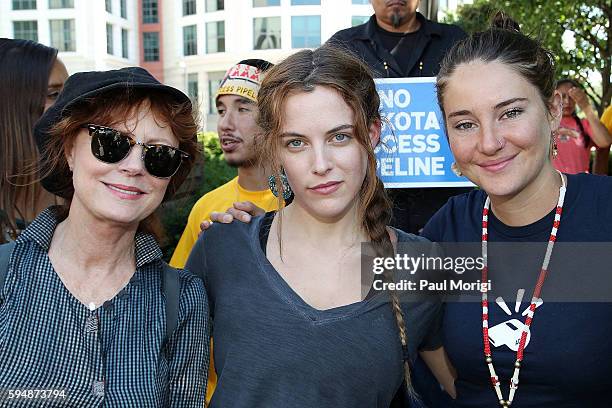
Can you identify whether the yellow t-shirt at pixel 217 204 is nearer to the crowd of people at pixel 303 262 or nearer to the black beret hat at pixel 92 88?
the crowd of people at pixel 303 262

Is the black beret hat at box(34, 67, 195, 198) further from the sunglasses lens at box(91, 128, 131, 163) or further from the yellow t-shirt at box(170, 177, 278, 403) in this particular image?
the yellow t-shirt at box(170, 177, 278, 403)

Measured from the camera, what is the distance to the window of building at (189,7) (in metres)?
7.04

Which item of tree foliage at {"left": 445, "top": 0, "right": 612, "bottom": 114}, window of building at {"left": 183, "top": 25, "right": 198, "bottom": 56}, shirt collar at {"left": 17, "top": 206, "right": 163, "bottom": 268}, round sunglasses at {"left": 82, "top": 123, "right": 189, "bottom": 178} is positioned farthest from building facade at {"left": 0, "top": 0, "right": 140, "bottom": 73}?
tree foliage at {"left": 445, "top": 0, "right": 612, "bottom": 114}

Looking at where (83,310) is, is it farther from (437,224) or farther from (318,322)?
(437,224)

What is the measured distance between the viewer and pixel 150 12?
8.35 meters

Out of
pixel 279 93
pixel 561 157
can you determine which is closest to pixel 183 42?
pixel 561 157

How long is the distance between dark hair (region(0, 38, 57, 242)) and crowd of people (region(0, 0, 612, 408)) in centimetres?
66

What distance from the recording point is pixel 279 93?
2568 mm

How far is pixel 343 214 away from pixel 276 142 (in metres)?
0.39

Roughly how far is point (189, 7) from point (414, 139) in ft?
13.3

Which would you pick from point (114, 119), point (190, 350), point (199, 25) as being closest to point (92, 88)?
point (114, 119)

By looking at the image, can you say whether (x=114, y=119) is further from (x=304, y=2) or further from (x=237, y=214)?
(x=304, y=2)

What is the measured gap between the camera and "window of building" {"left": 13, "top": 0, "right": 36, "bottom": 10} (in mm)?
8357

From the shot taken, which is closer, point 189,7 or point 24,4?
point 189,7
